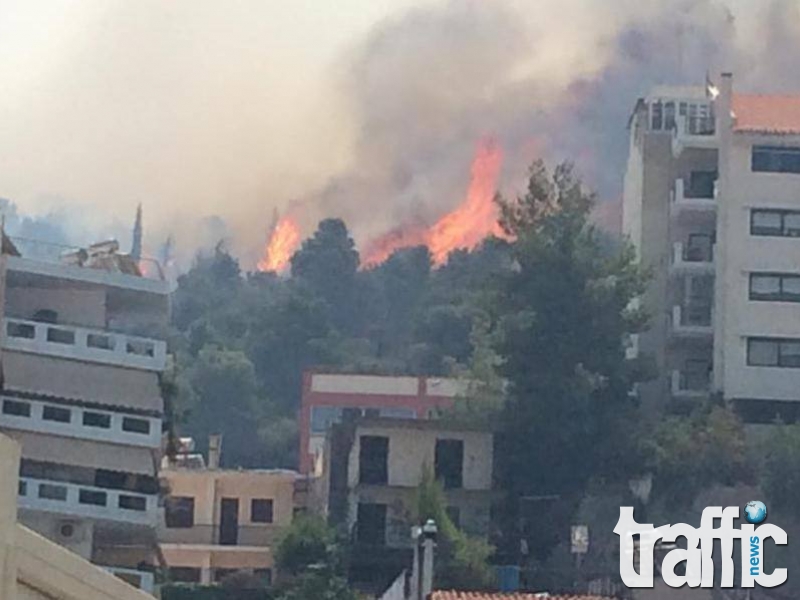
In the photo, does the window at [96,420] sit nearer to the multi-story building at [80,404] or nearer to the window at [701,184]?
the multi-story building at [80,404]

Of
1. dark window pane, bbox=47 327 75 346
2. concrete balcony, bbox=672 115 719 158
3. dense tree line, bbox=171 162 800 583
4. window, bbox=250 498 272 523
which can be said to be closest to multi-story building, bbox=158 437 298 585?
window, bbox=250 498 272 523

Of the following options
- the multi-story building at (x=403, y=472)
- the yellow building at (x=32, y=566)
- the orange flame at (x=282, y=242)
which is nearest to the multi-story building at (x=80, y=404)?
the multi-story building at (x=403, y=472)

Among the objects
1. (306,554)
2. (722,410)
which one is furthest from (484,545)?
(722,410)

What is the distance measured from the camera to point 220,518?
7800 centimetres

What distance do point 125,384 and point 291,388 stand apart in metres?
42.4

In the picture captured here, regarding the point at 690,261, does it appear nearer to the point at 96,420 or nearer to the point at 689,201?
the point at 689,201

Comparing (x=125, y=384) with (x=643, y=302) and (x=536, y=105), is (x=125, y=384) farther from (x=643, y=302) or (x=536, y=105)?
(x=536, y=105)

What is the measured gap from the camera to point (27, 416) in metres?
57.6

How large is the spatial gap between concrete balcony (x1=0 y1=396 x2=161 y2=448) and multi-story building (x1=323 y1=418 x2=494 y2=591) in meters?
12.2

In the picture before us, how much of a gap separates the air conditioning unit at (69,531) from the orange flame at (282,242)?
73210 millimetres

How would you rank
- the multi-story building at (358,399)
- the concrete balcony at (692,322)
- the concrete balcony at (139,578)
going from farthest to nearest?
1. the multi-story building at (358,399)
2. the concrete balcony at (692,322)
3. the concrete balcony at (139,578)

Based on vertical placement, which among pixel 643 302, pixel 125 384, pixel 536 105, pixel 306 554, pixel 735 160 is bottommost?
pixel 306 554

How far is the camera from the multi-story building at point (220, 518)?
7581 cm

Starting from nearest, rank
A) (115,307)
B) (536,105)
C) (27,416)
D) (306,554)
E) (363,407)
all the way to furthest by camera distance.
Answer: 1. (27,416)
2. (115,307)
3. (306,554)
4. (363,407)
5. (536,105)
